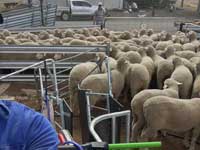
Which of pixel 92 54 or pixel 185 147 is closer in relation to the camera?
pixel 185 147

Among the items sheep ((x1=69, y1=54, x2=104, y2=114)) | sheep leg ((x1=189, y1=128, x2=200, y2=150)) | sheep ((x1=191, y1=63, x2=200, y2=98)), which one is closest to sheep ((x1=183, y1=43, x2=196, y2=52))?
sheep ((x1=191, y1=63, x2=200, y2=98))

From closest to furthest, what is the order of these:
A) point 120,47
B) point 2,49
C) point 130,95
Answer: point 130,95 < point 2,49 < point 120,47

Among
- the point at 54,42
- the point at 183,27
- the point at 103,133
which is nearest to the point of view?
the point at 103,133

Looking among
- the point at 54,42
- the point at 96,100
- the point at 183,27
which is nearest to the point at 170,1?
the point at 183,27

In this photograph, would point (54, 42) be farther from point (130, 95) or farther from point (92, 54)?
point (130, 95)

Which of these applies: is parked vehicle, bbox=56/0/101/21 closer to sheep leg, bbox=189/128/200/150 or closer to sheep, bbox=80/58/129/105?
sheep, bbox=80/58/129/105

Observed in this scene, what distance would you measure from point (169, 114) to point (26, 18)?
40.8 ft

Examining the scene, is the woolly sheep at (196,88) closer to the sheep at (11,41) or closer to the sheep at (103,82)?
the sheep at (103,82)

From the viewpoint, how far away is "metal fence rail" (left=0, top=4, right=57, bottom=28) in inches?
615

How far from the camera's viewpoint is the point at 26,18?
54.6ft

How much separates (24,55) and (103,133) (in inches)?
216

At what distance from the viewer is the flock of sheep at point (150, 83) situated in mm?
5301

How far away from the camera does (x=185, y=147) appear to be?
6039 mm

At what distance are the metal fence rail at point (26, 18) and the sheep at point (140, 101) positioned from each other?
10127 mm
